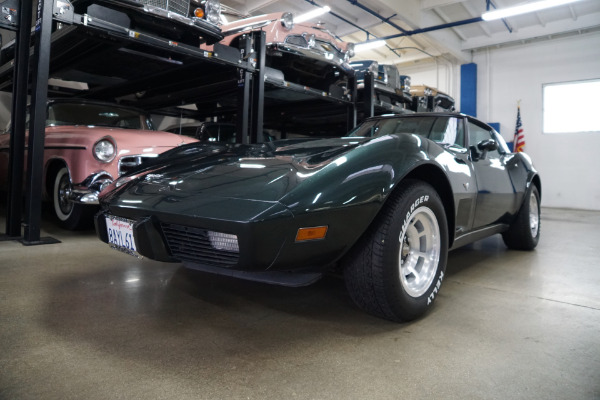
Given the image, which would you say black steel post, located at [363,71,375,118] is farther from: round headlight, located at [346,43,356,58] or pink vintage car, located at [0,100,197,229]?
pink vintage car, located at [0,100,197,229]

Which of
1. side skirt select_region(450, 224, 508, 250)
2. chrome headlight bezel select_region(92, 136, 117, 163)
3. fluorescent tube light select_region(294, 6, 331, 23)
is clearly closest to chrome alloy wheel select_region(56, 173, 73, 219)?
chrome headlight bezel select_region(92, 136, 117, 163)

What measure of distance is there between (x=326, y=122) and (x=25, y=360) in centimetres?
743

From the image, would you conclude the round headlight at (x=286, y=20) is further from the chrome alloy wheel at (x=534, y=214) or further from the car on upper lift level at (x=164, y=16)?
the chrome alloy wheel at (x=534, y=214)

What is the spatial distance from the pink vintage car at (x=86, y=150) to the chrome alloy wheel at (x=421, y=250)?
2.61 m

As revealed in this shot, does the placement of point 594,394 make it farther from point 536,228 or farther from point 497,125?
point 497,125

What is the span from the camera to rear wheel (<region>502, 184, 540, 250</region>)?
3281mm

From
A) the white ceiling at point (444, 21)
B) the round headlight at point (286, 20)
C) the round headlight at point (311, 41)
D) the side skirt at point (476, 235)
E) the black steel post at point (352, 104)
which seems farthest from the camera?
the white ceiling at point (444, 21)

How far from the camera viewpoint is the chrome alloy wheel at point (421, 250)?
5.95 feet

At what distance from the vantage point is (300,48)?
4.71 m

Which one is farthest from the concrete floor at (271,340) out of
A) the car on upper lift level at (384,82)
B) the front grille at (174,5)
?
the car on upper lift level at (384,82)

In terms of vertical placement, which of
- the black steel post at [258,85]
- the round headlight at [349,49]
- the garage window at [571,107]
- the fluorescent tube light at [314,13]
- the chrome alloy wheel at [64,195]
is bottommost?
the chrome alloy wheel at [64,195]

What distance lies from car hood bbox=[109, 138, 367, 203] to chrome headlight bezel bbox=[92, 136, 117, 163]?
5.07ft

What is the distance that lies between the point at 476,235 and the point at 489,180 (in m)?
0.40

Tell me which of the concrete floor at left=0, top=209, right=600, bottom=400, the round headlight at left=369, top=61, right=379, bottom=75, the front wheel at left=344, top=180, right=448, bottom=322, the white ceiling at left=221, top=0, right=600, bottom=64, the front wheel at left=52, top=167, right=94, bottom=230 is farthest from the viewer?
the white ceiling at left=221, top=0, right=600, bottom=64
